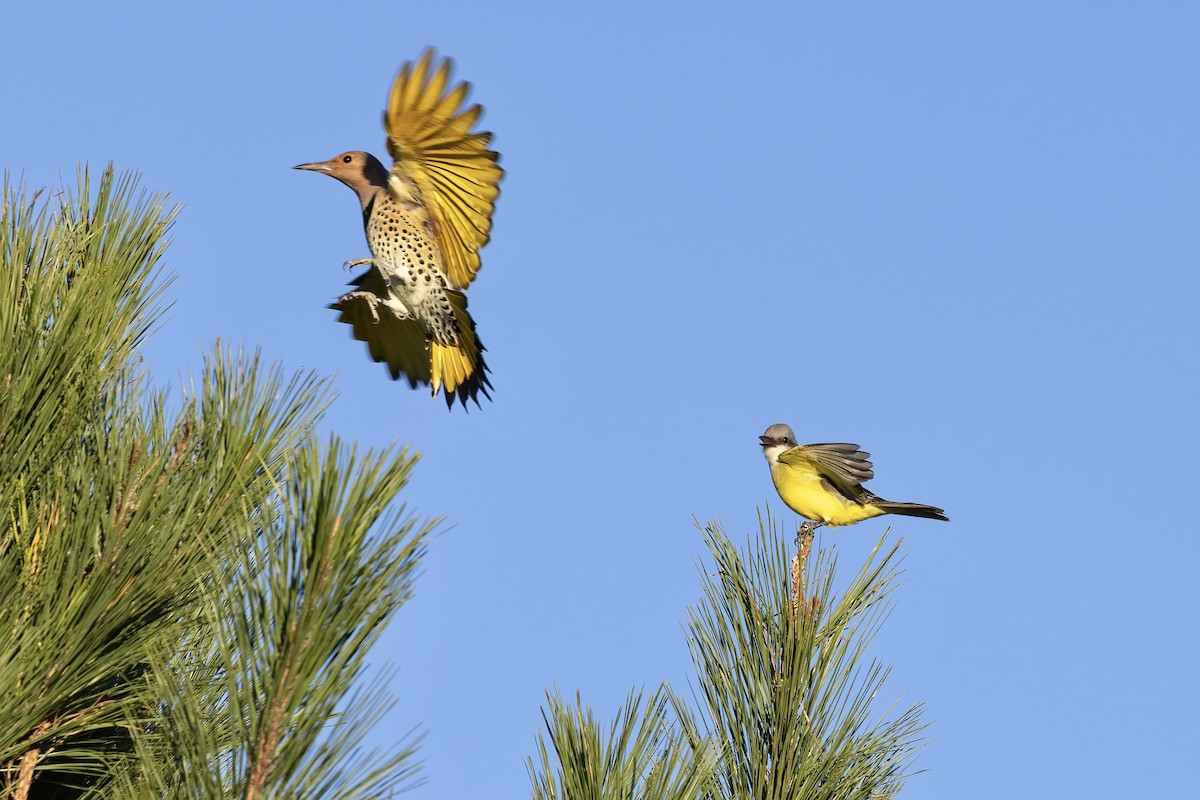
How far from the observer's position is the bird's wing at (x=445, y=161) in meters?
5.37

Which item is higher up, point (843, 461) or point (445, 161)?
point (445, 161)

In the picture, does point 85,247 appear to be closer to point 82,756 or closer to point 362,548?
point 82,756

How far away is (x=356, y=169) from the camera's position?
670cm

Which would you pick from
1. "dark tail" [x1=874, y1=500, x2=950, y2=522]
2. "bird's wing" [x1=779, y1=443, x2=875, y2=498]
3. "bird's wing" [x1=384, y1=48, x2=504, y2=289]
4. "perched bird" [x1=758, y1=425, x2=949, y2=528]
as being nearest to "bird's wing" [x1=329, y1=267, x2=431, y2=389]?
"bird's wing" [x1=384, y1=48, x2=504, y2=289]

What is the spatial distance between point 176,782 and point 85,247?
1.50m

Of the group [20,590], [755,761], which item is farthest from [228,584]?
[755,761]

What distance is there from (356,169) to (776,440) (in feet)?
8.51

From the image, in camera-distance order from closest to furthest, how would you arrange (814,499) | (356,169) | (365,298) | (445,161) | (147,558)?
(147,558) → (445,161) → (365,298) → (814,499) → (356,169)

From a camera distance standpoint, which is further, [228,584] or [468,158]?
[468,158]

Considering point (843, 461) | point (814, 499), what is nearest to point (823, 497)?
point (814, 499)

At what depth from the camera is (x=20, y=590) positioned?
283cm

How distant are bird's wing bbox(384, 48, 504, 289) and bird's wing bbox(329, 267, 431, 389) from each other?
1.41 feet

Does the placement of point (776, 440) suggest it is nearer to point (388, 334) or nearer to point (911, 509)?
point (911, 509)

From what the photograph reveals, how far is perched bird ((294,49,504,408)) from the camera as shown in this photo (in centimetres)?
550
